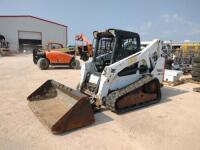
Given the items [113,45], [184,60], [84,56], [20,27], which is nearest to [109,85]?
[113,45]

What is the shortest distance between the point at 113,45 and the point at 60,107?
7.03 feet

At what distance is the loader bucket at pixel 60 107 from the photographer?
151 inches

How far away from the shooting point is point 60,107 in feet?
15.9

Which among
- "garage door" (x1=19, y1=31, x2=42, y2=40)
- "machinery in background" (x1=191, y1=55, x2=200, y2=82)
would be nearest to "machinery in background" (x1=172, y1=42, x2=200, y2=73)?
"machinery in background" (x1=191, y1=55, x2=200, y2=82)

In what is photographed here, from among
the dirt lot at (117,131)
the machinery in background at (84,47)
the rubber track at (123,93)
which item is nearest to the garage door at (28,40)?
the machinery in background at (84,47)

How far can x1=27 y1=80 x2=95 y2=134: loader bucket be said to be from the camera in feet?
12.6

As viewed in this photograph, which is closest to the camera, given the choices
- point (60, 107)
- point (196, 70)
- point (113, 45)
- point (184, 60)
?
point (60, 107)

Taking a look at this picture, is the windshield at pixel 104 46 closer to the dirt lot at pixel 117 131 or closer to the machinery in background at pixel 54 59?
the dirt lot at pixel 117 131

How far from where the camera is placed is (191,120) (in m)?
4.55

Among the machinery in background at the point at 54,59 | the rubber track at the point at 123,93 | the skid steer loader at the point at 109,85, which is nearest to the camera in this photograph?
the skid steer loader at the point at 109,85

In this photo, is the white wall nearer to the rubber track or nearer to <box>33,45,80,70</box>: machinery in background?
<box>33,45,80,70</box>: machinery in background

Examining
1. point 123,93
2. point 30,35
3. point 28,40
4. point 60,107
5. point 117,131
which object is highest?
point 30,35

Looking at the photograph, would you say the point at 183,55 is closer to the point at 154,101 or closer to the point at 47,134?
the point at 154,101

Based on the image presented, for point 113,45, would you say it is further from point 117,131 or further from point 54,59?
point 54,59
